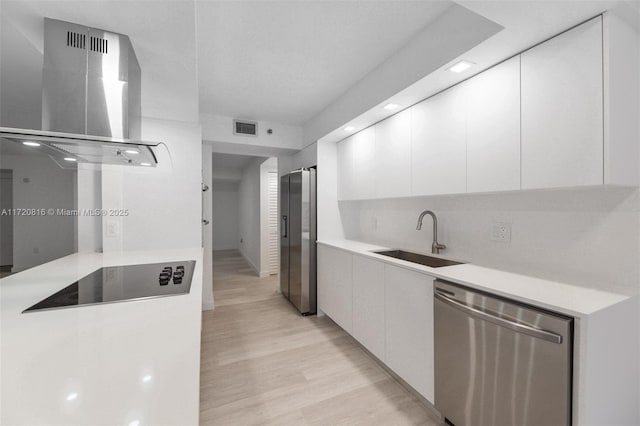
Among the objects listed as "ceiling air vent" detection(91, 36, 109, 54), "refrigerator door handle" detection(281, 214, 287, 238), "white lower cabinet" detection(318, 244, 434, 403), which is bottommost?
"white lower cabinet" detection(318, 244, 434, 403)

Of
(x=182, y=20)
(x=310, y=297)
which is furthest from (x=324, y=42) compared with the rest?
(x=310, y=297)

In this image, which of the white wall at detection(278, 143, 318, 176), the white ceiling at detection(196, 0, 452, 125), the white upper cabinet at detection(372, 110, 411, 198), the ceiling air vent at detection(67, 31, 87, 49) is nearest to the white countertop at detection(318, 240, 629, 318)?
the white upper cabinet at detection(372, 110, 411, 198)

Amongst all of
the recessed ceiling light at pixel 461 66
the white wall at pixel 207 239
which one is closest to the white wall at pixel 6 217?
the white wall at pixel 207 239

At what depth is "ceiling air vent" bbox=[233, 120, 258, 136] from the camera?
3.51m

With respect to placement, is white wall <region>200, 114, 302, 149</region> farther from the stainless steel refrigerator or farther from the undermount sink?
the undermount sink

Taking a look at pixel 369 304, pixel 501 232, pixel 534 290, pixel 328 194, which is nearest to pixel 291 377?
pixel 369 304

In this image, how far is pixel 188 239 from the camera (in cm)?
272

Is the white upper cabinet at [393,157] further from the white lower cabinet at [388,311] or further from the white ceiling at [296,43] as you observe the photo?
the white lower cabinet at [388,311]

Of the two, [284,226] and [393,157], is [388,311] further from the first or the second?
[284,226]

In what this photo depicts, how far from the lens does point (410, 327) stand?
1.88 m

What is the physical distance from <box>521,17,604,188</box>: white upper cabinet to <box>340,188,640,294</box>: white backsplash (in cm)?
27

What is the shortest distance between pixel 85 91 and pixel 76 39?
237 mm

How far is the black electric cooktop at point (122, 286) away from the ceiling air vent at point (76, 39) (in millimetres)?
1171

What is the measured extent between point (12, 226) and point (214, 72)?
73.0 inches
